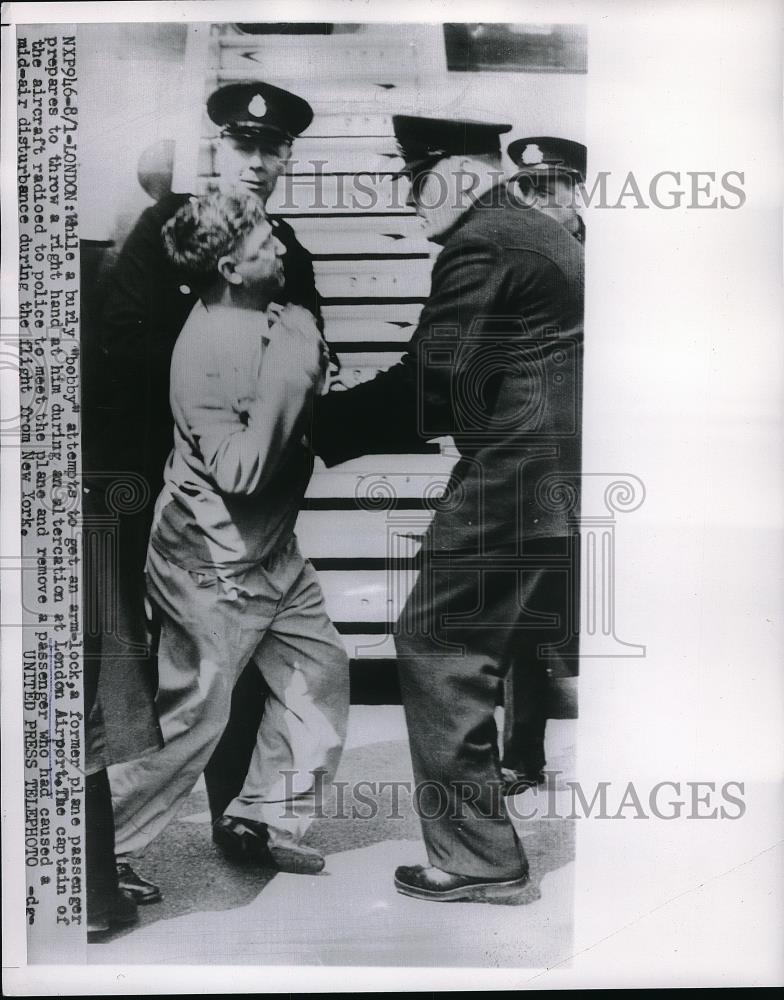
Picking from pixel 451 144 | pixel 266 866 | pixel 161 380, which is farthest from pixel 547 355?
Result: pixel 266 866

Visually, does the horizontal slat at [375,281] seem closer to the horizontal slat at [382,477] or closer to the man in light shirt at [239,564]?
the man in light shirt at [239,564]

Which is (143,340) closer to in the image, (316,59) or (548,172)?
(316,59)

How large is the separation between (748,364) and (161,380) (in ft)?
3.73

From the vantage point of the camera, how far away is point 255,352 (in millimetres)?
1642

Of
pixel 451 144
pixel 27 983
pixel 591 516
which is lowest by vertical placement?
pixel 27 983

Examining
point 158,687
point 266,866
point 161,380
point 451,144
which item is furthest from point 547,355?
point 266,866

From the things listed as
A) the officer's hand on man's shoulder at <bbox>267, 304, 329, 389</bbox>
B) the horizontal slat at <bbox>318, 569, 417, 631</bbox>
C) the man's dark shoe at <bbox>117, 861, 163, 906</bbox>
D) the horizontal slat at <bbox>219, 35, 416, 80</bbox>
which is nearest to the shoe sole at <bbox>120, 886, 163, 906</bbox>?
the man's dark shoe at <bbox>117, 861, 163, 906</bbox>

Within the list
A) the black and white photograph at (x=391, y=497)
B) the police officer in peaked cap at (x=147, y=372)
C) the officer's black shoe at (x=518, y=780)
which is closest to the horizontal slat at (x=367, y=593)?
the black and white photograph at (x=391, y=497)

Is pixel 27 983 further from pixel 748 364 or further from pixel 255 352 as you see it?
pixel 748 364

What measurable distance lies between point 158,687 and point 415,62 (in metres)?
1.30

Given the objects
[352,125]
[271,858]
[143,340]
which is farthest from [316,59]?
[271,858]

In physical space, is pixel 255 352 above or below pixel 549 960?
above

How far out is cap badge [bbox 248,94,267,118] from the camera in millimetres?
1630

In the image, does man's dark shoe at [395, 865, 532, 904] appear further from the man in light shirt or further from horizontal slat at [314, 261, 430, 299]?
horizontal slat at [314, 261, 430, 299]
